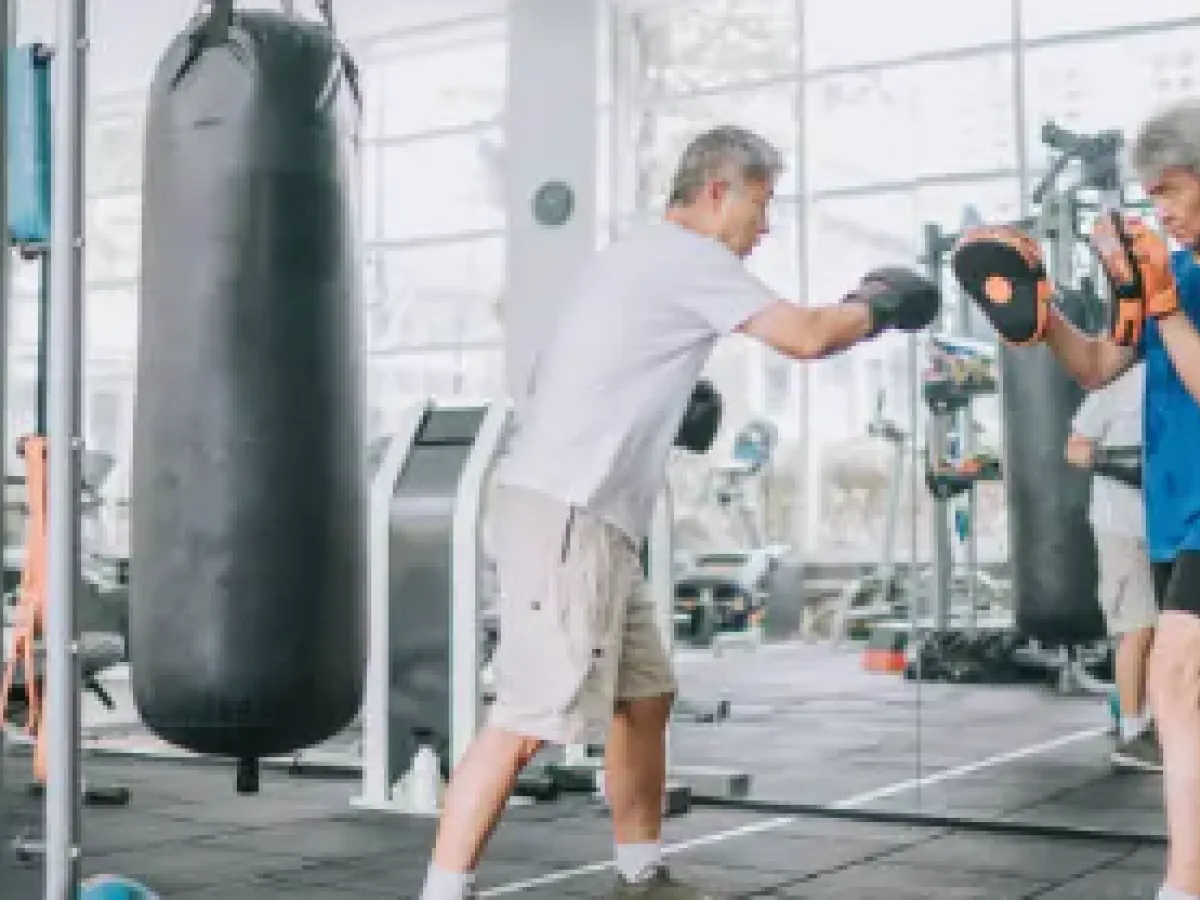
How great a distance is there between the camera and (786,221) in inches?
435

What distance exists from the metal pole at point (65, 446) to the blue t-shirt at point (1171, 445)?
180 cm

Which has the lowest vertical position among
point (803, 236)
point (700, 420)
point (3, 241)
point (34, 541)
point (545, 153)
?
point (34, 541)

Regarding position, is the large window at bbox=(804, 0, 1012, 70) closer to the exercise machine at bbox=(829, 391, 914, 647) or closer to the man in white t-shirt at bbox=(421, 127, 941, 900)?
the exercise machine at bbox=(829, 391, 914, 647)

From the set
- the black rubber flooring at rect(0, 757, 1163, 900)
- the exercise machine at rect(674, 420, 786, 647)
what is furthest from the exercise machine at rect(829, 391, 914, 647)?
the black rubber flooring at rect(0, 757, 1163, 900)

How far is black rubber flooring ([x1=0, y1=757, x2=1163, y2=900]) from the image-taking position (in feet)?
10.8

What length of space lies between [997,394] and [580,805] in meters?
2.50

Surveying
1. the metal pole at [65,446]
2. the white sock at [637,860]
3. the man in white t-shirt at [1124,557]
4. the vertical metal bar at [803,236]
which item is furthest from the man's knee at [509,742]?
the vertical metal bar at [803,236]

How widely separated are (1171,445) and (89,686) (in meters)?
4.63

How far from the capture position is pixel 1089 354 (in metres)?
2.68

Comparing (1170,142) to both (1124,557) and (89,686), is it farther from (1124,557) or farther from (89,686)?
(89,686)

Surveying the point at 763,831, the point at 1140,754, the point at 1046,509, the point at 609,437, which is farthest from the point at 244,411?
the point at 1046,509

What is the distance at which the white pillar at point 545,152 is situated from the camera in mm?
9039

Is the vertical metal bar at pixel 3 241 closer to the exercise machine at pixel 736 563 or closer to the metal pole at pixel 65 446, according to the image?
the metal pole at pixel 65 446

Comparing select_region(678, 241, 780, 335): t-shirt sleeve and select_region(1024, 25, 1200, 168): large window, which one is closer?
select_region(678, 241, 780, 335): t-shirt sleeve
